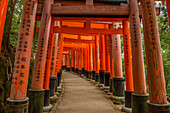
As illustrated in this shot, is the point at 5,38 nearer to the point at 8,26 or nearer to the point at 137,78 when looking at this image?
the point at 8,26

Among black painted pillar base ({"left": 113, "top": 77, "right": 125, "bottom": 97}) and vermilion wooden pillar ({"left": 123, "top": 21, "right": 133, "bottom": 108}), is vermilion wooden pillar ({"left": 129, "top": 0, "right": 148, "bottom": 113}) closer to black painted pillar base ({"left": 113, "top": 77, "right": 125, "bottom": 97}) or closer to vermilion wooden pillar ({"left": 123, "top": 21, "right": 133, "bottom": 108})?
vermilion wooden pillar ({"left": 123, "top": 21, "right": 133, "bottom": 108})

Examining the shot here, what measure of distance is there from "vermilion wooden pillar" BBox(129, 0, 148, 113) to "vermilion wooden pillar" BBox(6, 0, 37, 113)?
3.44 meters

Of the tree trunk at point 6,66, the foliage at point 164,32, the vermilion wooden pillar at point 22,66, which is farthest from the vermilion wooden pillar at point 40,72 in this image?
the foliage at point 164,32

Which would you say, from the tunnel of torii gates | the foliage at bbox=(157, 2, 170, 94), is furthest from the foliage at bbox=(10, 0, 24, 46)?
the foliage at bbox=(157, 2, 170, 94)

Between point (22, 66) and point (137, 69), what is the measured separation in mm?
3680

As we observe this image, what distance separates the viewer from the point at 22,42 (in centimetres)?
340

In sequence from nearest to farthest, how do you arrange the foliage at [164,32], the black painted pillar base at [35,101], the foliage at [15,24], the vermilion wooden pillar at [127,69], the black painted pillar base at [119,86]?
the black painted pillar base at [35,101]
the vermilion wooden pillar at [127,69]
the black painted pillar base at [119,86]
the foliage at [15,24]
the foliage at [164,32]

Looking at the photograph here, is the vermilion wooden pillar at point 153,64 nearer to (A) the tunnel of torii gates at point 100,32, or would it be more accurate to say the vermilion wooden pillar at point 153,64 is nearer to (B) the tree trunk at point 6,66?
(A) the tunnel of torii gates at point 100,32

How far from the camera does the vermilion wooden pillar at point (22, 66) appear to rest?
10.1 ft

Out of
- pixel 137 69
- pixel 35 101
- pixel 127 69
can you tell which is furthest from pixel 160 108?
pixel 35 101

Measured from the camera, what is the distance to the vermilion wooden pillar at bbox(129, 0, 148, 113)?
3.78m

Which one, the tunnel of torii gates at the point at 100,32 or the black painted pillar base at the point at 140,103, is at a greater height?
the tunnel of torii gates at the point at 100,32

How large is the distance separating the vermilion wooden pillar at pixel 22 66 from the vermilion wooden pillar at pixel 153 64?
3345 millimetres

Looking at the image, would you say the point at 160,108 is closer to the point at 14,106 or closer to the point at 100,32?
the point at 14,106
